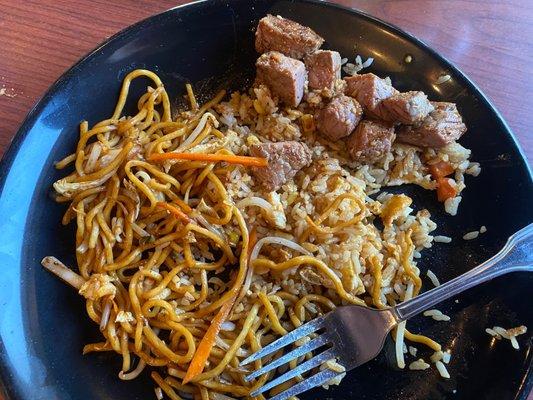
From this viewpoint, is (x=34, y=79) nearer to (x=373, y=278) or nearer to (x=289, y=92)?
(x=289, y=92)

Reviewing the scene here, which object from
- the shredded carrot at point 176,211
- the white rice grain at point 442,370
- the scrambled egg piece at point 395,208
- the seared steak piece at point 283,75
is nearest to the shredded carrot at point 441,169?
the scrambled egg piece at point 395,208

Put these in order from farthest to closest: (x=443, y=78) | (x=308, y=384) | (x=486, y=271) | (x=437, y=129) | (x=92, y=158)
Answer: (x=443, y=78) → (x=437, y=129) → (x=92, y=158) → (x=486, y=271) → (x=308, y=384)

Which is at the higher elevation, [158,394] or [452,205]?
[452,205]

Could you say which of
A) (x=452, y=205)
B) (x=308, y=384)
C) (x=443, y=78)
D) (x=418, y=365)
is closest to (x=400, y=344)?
(x=418, y=365)

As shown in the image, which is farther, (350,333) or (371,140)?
(371,140)

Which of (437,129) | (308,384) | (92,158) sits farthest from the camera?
(437,129)

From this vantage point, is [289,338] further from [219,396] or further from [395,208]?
[395,208]

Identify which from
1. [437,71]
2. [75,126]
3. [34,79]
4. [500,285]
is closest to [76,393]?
[75,126]
